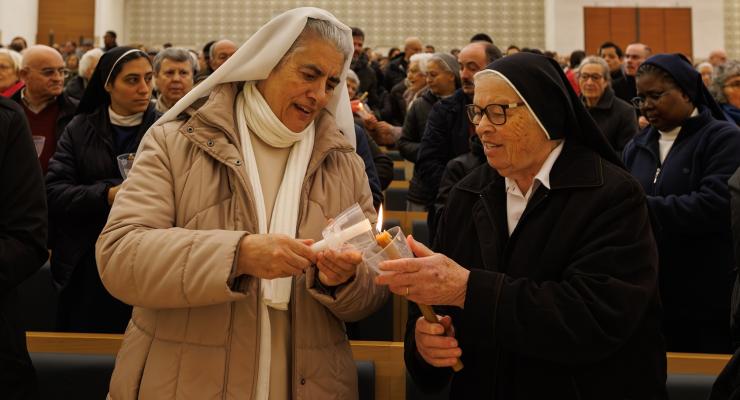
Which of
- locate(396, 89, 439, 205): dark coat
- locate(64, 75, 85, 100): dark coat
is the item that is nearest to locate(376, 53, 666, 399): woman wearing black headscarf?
locate(396, 89, 439, 205): dark coat

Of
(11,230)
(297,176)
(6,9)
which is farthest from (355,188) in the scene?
(6,9)

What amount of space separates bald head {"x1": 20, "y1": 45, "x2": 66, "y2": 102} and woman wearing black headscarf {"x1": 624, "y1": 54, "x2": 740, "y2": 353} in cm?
380

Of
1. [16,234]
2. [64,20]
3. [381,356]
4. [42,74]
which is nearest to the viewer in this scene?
[16,234]

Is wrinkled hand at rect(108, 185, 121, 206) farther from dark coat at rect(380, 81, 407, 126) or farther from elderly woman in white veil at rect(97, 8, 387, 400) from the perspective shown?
dark coat at rect(380, 81, 407, 126)

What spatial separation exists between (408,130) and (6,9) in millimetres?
14611

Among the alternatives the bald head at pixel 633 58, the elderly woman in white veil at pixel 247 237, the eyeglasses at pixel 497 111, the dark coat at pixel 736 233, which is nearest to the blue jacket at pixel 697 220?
the dark coat at pixel 736 233

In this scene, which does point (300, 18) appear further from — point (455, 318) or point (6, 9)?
point (6, 9)

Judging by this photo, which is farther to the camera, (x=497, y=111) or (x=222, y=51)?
(x=222, y=51)

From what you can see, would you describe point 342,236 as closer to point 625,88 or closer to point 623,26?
point 625,88

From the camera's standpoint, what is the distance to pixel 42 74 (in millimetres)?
5109

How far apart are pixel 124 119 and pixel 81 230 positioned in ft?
2.05

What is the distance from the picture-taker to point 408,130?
575 cm

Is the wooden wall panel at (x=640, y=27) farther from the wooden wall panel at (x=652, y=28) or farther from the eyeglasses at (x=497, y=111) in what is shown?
the eyeglasses at (x=497, y=111)

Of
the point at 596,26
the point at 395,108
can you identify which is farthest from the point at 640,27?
the point at 395,108
